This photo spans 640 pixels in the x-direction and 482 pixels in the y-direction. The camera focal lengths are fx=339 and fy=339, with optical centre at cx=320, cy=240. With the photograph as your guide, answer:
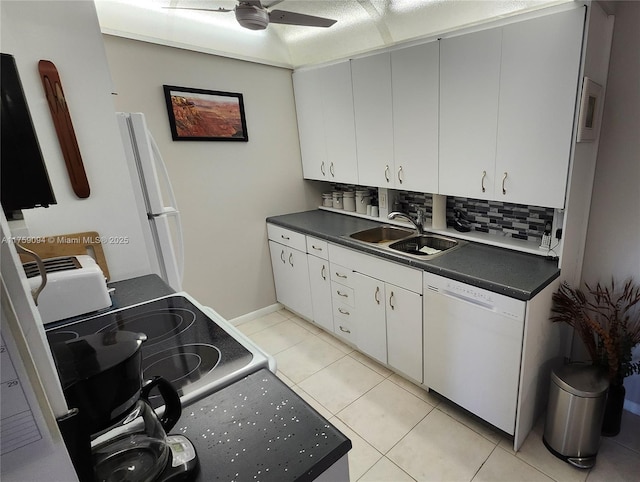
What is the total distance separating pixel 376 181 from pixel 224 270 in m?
1.53

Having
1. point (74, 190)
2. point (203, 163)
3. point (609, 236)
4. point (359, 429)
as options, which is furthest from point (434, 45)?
point (359, 429)

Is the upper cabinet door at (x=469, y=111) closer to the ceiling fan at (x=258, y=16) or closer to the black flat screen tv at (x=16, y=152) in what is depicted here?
the ceiling fan at (x=258, y=16)

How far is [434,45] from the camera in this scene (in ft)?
6.57

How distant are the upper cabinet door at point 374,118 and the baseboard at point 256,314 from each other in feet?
5.21

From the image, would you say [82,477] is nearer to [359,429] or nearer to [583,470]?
[359,429]

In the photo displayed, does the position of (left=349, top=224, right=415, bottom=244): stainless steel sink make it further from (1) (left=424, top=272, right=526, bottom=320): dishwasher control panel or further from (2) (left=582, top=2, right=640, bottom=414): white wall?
(2) (left=582, top=2, right=640, bottom=414): white wall

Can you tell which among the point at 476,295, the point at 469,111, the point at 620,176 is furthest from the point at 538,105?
the point at 476,295

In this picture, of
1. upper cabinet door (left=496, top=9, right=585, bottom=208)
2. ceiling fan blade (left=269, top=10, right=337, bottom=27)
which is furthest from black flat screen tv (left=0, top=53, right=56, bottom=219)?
upper cabinet door (left=496, top=9, right=585, bottom=208)

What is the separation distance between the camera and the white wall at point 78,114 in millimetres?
1393

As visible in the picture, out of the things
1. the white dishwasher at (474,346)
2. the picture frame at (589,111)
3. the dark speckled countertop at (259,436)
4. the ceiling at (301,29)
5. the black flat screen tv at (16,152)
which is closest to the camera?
the dark speckled countertop at (259,436)

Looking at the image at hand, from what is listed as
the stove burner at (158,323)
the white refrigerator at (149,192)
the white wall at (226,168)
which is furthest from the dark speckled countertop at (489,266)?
the stove burner at (158,323)

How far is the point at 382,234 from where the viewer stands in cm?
278

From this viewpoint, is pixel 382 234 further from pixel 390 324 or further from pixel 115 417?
pixel 115 417

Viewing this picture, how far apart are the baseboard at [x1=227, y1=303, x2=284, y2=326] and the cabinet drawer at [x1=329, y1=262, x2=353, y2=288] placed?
3.41 ft
